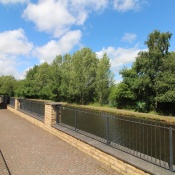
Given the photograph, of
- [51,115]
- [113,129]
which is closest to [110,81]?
[51,115]

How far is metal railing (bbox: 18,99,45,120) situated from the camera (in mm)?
11795

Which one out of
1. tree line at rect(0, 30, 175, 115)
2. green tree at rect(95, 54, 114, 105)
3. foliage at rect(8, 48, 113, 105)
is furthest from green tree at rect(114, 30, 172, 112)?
foliage at rect(8, 48, 113, 105)

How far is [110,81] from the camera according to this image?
1603 inches

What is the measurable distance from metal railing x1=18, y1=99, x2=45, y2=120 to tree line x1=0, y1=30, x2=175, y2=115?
1532cm

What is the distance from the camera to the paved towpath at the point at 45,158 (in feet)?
16.8

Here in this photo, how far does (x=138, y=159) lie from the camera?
4793mm

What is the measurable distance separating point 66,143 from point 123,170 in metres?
3.27

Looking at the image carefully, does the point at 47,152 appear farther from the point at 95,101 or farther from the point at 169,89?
the point at 95,101

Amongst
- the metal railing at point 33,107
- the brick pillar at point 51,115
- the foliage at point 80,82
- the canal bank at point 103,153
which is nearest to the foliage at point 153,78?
the foliage at point 80,82

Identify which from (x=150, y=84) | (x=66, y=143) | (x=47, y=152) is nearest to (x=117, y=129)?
(x=66, y=143)

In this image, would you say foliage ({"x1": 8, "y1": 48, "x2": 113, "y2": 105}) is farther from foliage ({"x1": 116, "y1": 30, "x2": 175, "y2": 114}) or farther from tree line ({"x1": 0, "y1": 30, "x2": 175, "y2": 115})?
foliage ({"x1": 116, "y1": 30, "x2": 175, "y2": 114})

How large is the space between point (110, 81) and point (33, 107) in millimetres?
28283

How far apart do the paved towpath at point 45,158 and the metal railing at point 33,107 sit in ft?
10.5

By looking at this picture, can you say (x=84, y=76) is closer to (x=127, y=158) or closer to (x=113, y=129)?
(x=113, y=129)
